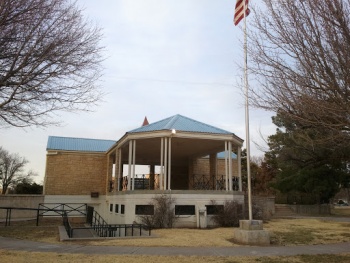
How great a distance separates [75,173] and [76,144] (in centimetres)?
289

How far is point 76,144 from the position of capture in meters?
28.0

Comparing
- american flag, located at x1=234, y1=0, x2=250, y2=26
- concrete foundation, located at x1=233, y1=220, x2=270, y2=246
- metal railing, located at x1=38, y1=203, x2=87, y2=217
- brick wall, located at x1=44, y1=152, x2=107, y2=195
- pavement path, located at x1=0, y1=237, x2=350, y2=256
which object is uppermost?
american flag, located at x1=234, y1=0, x2=250, y2=26

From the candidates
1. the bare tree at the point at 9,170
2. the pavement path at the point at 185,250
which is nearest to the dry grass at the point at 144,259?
the pavement path at the point at 185,250

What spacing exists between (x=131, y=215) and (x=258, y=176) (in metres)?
34.5

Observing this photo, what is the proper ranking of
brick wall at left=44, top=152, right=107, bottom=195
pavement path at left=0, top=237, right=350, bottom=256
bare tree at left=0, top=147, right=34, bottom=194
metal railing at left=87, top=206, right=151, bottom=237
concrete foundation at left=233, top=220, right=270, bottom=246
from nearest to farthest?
pavement path at left=0, top=237, right=350, bottom=256 → concrete foundation at left=233, top=220, right=270, bottom=246 → metal railing at left=87, top=206, right=151, bottom=237 → brick wall at left=44, top=152, right=107, bottom=195 → bare tree at left=0, top=147, right=34, bottom=194

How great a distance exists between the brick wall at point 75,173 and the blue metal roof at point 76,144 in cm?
65

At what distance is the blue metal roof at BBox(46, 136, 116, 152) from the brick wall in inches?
25.7

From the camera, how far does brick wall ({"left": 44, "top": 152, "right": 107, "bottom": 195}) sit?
25500 millimetres

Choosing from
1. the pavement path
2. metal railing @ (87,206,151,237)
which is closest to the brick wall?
metal railing @ (87,206,151,237)

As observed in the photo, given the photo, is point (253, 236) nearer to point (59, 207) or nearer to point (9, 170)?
point (59, 207)

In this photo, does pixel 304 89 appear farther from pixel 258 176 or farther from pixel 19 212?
pixel 258 176

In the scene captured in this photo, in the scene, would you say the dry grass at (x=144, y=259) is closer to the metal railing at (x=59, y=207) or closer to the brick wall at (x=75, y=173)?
the metal railing at (x=59, y=207)

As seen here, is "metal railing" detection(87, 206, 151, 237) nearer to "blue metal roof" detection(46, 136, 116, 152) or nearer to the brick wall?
the brick wall

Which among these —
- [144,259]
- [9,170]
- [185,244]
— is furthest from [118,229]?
[9,170]
